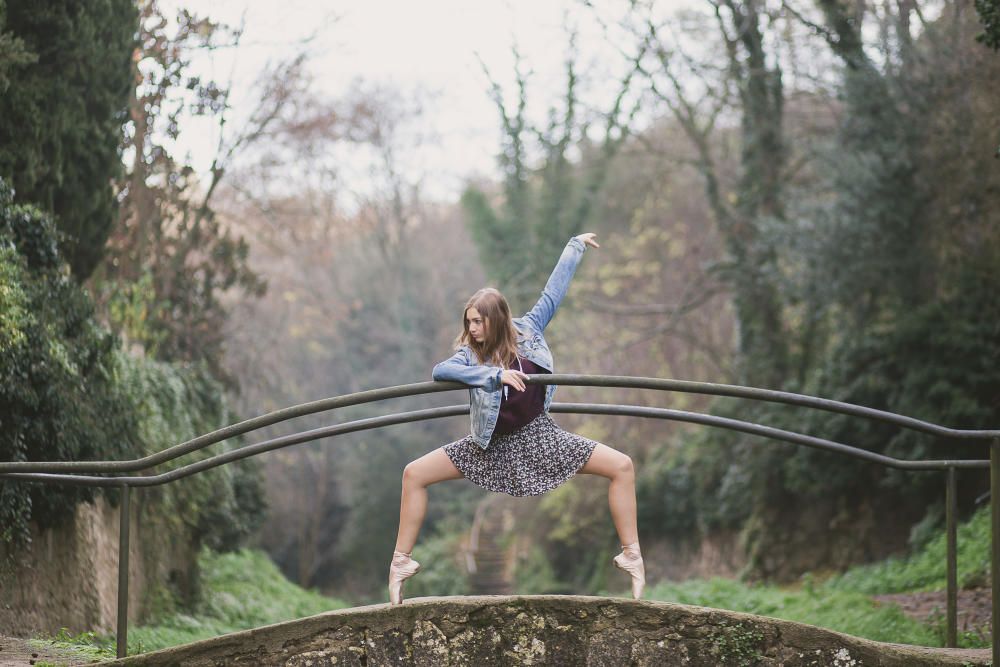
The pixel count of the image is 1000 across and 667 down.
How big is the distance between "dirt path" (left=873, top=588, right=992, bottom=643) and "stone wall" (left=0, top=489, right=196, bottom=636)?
5869 mm

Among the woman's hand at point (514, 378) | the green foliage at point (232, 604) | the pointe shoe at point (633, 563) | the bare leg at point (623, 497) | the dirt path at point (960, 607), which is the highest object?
the woman's hand at point (514, 378)

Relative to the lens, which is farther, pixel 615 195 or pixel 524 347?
pixel 615 195

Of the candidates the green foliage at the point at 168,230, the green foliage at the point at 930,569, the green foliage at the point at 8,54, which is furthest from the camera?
the green foliage at the point at 168,230

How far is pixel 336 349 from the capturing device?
3297cm

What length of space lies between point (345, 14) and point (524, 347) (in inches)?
493

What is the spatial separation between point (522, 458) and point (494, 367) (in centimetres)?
49

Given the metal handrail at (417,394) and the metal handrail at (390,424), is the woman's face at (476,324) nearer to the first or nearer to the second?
the metal handrail at (417,394)

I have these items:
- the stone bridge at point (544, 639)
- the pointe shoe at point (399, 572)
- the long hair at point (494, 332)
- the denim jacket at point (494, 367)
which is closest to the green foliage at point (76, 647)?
the stone bridge at point (544, 639)

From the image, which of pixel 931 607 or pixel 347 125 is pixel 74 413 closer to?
pixel 931 607

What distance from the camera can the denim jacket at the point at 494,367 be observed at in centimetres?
505

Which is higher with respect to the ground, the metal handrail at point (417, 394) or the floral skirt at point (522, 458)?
the metal handrail at point (417, 394)

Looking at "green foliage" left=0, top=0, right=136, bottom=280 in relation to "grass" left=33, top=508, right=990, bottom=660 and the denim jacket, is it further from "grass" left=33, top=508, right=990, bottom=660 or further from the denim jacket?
the denim jacket

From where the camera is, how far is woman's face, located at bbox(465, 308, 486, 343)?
5.20 meters

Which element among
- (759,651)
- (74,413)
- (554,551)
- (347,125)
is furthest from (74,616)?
(347,125)
